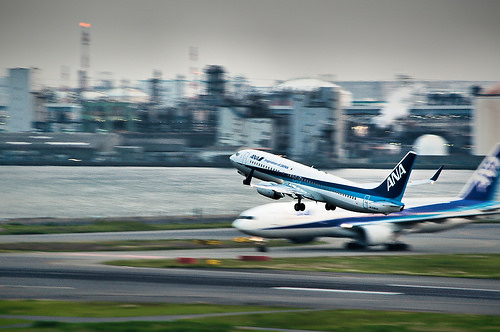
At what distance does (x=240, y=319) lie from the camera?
39250mm

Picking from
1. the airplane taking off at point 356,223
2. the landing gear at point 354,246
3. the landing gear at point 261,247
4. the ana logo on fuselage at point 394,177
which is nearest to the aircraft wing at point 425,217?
the airplane taking off at point 356,223

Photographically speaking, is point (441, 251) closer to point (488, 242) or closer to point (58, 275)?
point (488, 242)

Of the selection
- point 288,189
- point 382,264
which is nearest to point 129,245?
point 288,189

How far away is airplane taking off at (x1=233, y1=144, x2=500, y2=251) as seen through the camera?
7831 centimetres

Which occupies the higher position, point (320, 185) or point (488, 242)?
point (320, 185)

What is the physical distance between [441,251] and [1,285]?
1787 inches

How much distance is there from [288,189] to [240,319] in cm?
3270

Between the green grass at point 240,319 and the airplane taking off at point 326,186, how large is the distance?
28.7 meters

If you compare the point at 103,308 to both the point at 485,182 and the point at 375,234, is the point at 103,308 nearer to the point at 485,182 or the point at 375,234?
the point at 375,234

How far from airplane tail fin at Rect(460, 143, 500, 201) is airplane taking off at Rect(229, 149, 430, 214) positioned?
1629 cm

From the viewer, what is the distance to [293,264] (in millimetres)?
63188

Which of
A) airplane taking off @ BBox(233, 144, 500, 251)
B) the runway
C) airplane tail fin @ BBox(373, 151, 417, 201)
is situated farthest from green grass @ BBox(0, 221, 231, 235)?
airplane tail fin @ BBox(373, 151, 417, 201)

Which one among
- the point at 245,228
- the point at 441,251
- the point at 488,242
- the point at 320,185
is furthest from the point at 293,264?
the point at 488,242

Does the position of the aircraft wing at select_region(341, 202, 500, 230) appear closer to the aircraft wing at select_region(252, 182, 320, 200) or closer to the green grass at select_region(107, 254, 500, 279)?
the aircraft wing at select_region(252, 182, 320, 200)
